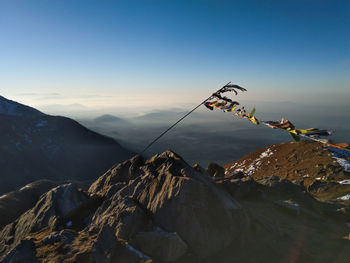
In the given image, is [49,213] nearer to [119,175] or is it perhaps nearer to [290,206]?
[119,175]

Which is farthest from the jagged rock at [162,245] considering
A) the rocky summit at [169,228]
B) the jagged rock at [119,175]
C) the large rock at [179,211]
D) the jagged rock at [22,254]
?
the jagged rock at [119,175]

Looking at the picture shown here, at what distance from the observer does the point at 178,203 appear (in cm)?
1527

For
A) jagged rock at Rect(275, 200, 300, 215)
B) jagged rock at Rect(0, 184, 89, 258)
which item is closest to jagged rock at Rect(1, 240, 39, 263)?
jagged rock at Rect(0, 184, 89, 258)

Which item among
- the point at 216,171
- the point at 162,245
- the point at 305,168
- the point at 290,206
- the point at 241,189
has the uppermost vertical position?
the point at 162,245

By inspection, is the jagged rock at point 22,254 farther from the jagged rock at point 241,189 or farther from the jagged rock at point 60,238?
the jagged rock at point 241,189

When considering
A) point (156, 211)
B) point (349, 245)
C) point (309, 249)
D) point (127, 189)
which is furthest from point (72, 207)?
point (349, 245)

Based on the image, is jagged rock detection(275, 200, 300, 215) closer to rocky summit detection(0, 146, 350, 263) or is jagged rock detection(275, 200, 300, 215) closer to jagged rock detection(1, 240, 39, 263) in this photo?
→ rocky summit detection(0, 146, 350, 263)

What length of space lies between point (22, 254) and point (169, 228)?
28.3 feet

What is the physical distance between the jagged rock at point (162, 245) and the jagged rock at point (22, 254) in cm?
588

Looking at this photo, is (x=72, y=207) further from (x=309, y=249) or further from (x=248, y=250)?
(x=309, y=249)

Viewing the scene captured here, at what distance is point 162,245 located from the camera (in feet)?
42.0

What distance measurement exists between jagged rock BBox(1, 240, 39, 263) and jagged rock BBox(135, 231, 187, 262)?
588 centimetres

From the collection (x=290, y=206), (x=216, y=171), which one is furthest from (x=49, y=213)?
(x=216, y=171)

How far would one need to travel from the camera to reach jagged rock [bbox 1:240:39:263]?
11477 mm
